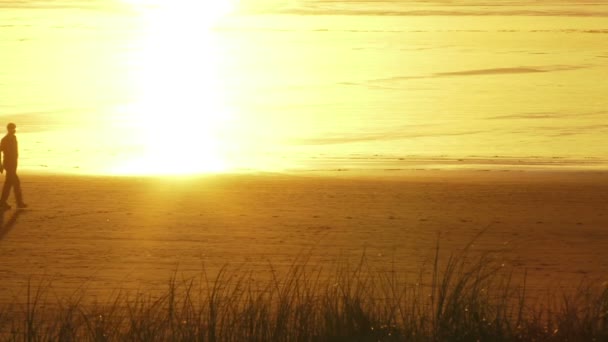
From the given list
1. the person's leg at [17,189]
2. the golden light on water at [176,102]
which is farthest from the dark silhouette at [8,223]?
the golden light on water at [176,102]

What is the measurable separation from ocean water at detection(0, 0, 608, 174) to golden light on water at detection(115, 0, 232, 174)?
0.09 m

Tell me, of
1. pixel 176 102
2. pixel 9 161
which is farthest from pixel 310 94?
pixel 9 161

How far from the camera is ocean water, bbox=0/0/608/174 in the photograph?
1028 inches

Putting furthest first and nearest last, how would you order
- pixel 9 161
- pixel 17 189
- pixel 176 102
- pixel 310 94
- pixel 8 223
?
1. pixel 176 102
2. pixel 310 94
3. pixel 17 189
4. pixel 9 161
5. pixel 8 223

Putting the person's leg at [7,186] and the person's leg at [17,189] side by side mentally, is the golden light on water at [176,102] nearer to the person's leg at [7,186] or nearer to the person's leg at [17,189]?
the person's leg at [17,189]

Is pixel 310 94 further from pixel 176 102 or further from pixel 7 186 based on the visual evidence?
pixel 7 186

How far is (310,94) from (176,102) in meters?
4.76

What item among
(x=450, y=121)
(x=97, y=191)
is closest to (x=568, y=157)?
(x=450, y=121)

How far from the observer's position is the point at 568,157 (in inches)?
991

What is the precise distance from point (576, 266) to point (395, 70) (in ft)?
120

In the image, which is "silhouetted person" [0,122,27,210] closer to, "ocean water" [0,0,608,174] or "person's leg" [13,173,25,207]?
"person's leg" [13,173,25,207]

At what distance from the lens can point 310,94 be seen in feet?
134

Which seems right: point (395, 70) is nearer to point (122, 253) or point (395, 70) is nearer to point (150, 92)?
point (150, 92)

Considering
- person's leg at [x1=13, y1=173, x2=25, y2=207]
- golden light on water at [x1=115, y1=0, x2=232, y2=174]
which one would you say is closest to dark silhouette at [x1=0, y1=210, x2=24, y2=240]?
person's leg at [x1=13, y1=173, x2=25, y2=207]
